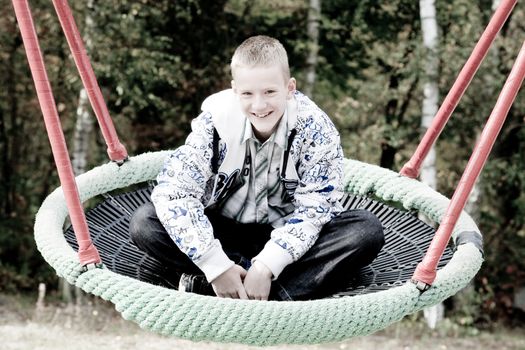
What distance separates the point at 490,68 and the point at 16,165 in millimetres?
3824

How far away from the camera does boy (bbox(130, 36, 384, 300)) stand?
154cm

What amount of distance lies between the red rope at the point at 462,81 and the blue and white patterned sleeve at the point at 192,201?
28.5 inches

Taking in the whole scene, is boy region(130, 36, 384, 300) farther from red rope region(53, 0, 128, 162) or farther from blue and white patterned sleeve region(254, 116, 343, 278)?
red rope region(53, 0, 128, 162)

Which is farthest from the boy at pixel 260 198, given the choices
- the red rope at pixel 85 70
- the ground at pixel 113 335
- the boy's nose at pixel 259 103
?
the ground at pixel 113 335

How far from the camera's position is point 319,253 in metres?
1.65

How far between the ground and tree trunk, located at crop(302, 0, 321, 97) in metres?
1.88

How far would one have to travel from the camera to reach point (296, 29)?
562 centimetres

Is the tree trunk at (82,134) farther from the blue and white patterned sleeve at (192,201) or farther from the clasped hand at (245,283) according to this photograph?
the clasped hand at (245,283)

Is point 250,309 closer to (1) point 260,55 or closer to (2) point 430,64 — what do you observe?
(1) point 260,55

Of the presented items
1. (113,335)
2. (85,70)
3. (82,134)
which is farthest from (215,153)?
(82,134)

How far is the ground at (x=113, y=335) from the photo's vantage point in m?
3.82

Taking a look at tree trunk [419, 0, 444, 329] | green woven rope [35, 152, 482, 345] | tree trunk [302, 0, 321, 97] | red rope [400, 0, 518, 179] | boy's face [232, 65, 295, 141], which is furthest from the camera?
tree trunk [302, 0, 321, 97]

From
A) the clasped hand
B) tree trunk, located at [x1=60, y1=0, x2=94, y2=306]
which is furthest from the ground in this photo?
the clasped hand

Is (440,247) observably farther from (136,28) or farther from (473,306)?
(473,306)
